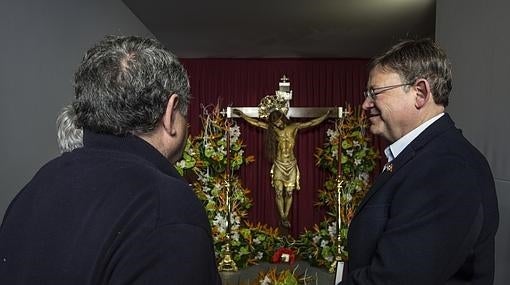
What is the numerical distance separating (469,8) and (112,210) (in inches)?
87.6

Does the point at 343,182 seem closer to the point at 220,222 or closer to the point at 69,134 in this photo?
the point at 220,222

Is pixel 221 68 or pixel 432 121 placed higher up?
pixel 221 68

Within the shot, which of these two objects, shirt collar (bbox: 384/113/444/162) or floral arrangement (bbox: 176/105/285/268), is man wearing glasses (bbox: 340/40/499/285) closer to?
shirt collar (bbox: 384/113/444/162)

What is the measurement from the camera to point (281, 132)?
173 inches

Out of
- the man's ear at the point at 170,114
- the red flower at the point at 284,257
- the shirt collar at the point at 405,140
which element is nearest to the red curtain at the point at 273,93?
the red flower at the point at 284,257

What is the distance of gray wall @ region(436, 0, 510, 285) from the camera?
1836mm

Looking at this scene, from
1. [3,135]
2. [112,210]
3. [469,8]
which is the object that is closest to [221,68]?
[469,8]

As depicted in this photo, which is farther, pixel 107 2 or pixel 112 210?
pixel 107 2

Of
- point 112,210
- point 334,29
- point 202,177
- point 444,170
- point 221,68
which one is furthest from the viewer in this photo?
point 221,68

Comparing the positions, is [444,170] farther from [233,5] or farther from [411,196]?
[233,5]

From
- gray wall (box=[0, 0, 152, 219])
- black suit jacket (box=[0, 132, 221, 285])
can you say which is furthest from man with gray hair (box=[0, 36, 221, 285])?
gray wall (box=[0, 0, 152, 219])

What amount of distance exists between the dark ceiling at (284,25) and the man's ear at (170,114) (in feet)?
9.06

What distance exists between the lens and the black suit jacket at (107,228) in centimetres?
65

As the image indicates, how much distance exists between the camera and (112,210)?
2.19 ft
